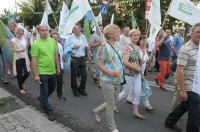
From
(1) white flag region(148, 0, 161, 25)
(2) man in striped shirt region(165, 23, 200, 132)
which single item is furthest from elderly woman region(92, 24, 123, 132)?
(1) white flag region(148, 0, 161, 25)

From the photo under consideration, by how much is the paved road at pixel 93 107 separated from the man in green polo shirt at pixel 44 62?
1.75 ft

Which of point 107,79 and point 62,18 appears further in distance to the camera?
point 62,18

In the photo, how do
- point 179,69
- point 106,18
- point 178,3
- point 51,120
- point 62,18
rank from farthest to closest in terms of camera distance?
point 106,18, point 62,18, point 51,120, point 178,3, point 179,69

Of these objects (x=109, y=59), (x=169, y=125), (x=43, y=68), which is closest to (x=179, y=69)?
(x=109, y=59)

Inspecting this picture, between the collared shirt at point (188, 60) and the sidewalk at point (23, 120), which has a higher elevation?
the collared shirt at point (188, 60)

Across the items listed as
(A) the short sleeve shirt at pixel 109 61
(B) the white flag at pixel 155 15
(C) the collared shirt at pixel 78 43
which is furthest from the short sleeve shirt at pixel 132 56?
(C) the collared shirt at pixel 78 43

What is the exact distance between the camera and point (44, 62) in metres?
4.95

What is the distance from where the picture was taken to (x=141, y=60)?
5047 millimetres

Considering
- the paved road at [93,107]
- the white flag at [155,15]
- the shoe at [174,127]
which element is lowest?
the paved road at [93,107]

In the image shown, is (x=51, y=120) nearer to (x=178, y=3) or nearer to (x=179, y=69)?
(x=179, y=69)

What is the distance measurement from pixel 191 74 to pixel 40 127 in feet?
8.73

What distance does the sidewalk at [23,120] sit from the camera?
452 cm

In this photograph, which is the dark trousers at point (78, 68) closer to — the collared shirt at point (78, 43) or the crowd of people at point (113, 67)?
the crowd of people at point (113, 67)

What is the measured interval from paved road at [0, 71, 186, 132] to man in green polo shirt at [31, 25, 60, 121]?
532mm
